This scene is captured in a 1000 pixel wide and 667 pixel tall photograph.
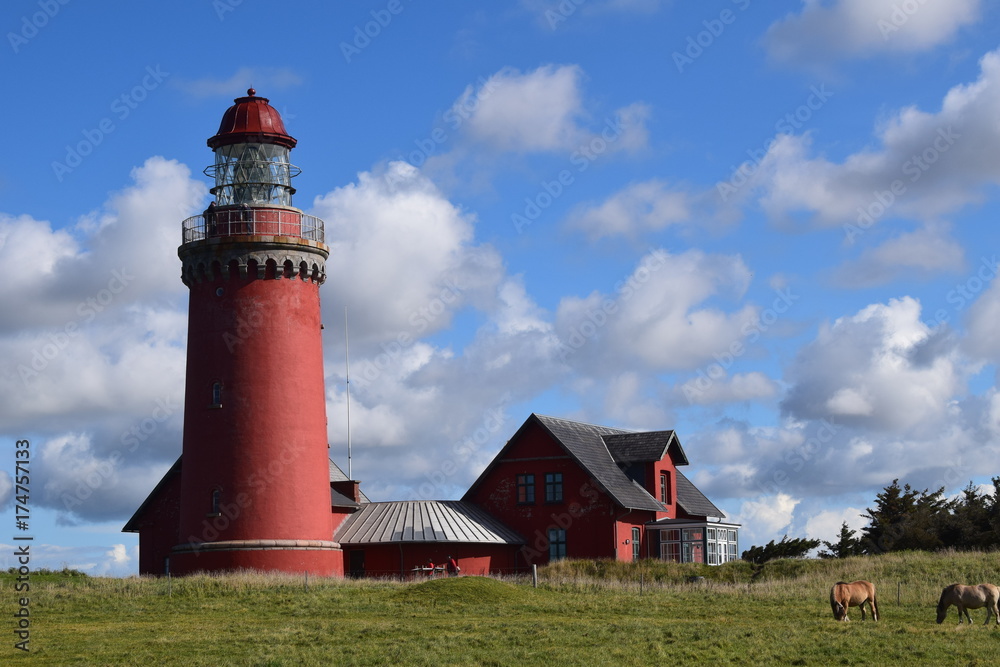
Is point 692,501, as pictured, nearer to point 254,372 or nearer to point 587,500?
point 587,500

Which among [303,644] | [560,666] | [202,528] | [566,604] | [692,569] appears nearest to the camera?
[560,666]

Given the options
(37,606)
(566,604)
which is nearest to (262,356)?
(37,606)

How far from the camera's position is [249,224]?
41.8 m

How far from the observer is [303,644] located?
26.7 metres

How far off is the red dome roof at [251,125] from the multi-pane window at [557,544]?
18.8 meters

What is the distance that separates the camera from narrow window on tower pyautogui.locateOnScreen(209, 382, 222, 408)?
40.6m

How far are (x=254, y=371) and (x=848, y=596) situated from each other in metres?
19.6

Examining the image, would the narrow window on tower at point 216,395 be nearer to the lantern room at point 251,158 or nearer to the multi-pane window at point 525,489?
the lantern room at point 251,158

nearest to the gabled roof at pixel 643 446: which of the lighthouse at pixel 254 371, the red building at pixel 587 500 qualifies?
the red building at pixel 587 500

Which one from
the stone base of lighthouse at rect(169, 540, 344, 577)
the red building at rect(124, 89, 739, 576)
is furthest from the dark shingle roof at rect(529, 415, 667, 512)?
the stone base of lighthouse at rect(169, 540, 344, 577)

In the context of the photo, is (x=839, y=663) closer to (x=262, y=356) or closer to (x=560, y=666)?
(x=560, y=666)

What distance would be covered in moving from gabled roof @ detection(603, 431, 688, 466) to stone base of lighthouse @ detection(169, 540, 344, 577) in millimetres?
17020

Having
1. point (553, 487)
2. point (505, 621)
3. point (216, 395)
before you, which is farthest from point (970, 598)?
point (553, 487)

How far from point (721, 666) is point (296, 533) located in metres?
19.7
